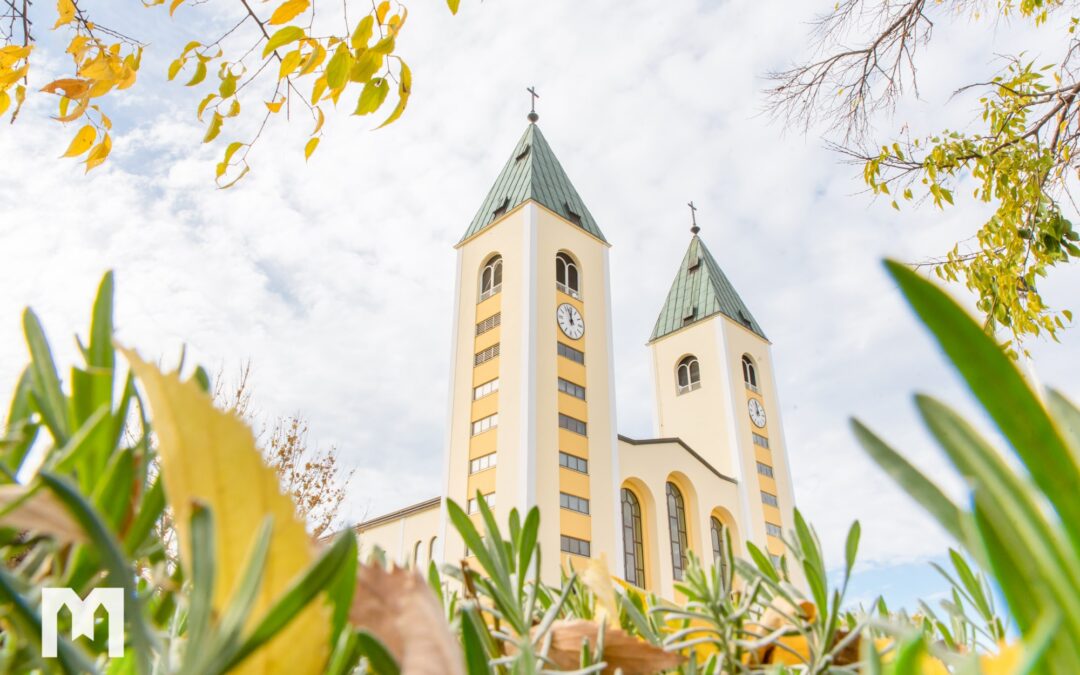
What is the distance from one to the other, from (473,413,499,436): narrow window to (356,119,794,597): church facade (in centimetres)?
4

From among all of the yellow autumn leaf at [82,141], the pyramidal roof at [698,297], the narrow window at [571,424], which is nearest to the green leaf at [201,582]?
the yellow autumn leaf at [82,141]

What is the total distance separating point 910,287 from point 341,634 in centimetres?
21

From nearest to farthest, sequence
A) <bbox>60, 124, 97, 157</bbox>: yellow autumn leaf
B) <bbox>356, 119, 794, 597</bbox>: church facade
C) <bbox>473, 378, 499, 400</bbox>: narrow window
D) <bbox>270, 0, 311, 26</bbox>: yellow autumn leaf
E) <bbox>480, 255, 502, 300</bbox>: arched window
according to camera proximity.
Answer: <bbox>270, 0, 311, 26</bbox>: yellow autumn leaf, <bbox>60, 124, 97, 157</bbox>: yellow autumn leaf, <bbox>356, 119, 794, 597</bbox>: church facade, <bbox>473, 378, 499, 400</bbox>: narrow window, <bbox>480, 255, 502, 300</bbox>: arched window

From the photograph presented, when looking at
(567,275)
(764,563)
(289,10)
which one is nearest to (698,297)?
(567,275)

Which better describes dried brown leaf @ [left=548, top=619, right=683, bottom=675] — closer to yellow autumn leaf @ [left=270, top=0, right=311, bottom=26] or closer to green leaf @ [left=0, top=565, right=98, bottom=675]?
green leaf @ [left=0, top=565, right=98, bottom=675]

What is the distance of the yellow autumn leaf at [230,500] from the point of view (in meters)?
0.19

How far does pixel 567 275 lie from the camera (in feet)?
68.6

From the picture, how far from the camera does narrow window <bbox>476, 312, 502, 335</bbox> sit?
1944cm

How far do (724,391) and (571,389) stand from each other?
23.4 ft

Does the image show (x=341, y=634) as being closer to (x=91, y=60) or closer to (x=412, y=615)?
(x=412, y=615)

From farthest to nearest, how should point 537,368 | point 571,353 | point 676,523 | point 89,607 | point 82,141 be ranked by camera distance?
1. point 676,523
2. point 571,353
3. point 537,368
4. point 82,141
5. point 89,607

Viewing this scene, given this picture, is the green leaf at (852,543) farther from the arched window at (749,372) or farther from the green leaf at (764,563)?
the arched window at (749,372)

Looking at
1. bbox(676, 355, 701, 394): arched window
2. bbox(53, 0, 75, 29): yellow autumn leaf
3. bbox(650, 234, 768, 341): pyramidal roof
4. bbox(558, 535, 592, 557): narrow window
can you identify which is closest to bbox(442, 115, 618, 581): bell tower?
bbox(558, 535, 592, 557): narrow window

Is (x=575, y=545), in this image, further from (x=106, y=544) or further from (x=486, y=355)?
(x=106, y=544)
